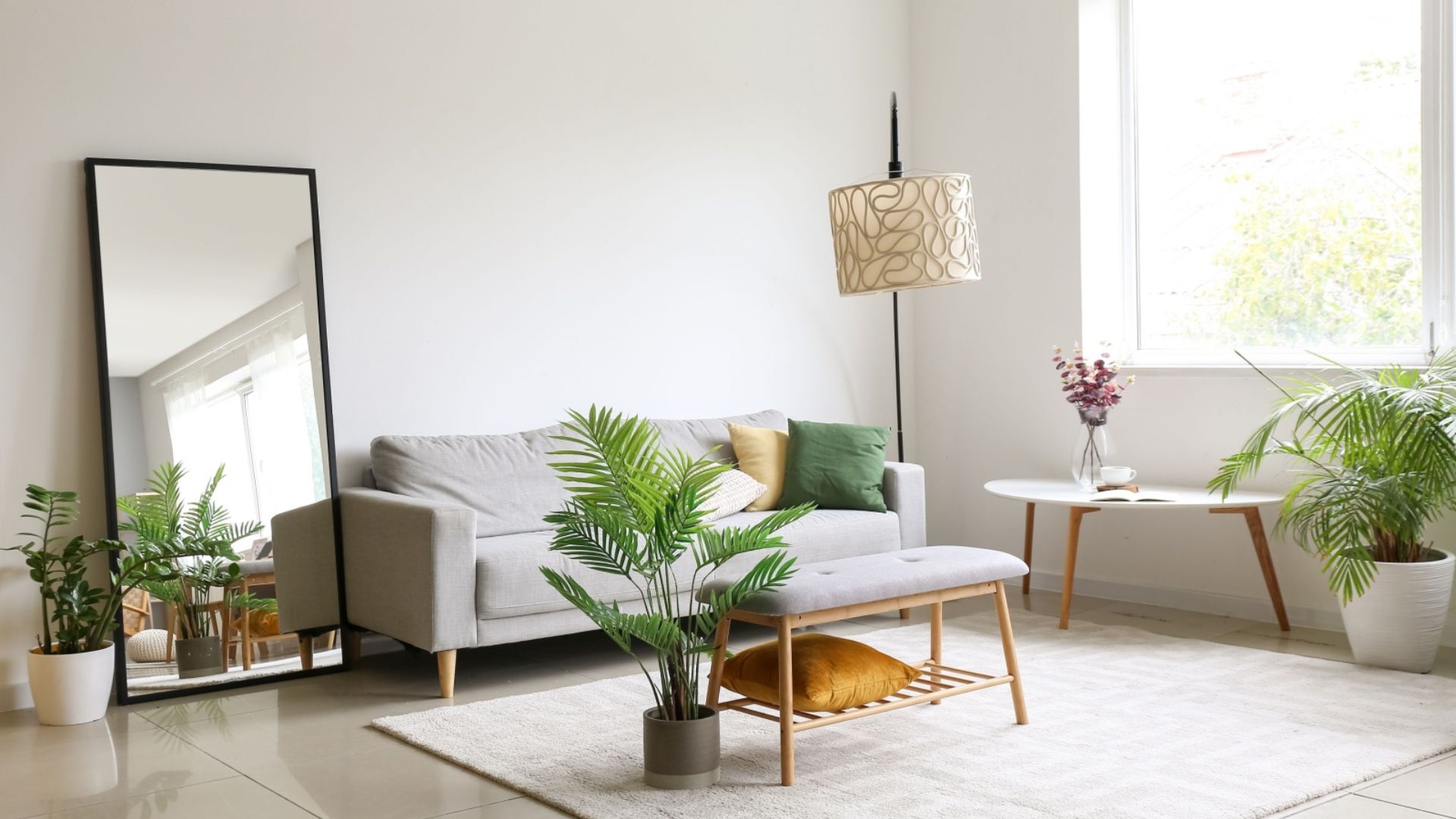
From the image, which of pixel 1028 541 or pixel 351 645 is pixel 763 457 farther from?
pixel 351 645

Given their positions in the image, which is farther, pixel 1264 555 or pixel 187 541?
pixel 1264 555

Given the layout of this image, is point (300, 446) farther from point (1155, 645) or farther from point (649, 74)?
point (1155, 645)

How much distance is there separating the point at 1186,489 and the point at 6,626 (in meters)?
4.09

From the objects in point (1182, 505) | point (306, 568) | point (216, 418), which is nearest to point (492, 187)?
point (216, 418)

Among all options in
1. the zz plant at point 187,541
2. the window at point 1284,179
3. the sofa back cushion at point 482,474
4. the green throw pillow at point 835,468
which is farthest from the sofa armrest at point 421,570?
the window at point 1284,179

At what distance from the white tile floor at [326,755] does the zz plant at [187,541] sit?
29cm

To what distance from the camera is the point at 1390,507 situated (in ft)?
12.6

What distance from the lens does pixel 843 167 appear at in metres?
5.96

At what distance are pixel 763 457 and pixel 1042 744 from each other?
6.71 ft

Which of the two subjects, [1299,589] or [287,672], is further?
[1299,589]

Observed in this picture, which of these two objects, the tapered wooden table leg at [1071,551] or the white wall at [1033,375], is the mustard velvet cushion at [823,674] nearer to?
the tapered wooden table leg at [1071,551]

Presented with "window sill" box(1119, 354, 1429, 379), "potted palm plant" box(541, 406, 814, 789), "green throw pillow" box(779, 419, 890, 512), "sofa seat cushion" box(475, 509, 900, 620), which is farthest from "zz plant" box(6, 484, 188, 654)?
"window sill" box(1119, 354, 1429, 379)

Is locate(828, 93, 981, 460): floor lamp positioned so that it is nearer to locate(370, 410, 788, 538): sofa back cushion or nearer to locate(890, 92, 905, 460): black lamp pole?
locate(890, 92, 905, 460): black lamp pole

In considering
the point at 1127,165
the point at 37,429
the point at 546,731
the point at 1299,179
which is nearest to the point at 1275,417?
the point at 1299,179
